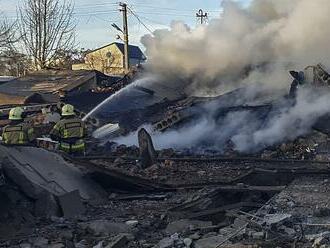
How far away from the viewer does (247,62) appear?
1559cm

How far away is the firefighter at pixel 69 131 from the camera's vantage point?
30.7 ft

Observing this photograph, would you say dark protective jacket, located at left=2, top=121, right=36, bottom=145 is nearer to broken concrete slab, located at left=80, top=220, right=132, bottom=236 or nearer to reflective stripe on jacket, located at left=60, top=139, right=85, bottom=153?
reflective stripe on jacket, located at left=60, top=139, right=85, bottom=153

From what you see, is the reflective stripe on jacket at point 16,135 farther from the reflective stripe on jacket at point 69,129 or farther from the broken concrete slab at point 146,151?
the broken concrete slab at point 146,151

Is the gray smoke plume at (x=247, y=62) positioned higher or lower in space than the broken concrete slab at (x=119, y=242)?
higher

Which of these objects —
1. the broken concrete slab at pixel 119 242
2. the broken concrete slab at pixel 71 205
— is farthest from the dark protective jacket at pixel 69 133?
the broken concrete slab at pixel 119 242

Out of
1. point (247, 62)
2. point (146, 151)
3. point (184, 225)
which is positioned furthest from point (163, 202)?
point (247, 62)

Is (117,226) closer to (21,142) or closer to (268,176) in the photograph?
(268,176)

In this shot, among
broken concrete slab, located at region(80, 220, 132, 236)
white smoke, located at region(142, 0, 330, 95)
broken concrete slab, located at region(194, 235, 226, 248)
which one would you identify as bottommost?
broken concrete slab, located at region(80, 220, 132, 236)

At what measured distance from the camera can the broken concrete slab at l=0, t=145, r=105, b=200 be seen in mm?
7062

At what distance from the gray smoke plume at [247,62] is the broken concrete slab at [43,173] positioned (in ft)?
15.0

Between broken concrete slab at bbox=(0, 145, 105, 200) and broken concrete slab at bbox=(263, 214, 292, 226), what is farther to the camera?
broken concrete slab at bbox=(0, 145, 105, 200)

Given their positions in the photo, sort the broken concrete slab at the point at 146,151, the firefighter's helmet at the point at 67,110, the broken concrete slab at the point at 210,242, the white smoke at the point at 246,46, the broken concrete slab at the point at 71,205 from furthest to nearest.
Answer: the white smoke at the point at 246,46 → the broken concrete slab at the point at 146,151 → the firefighter's helmet at the point at 67,110 → the broken concrete slab at the point at 71,205 → the broken concrete slab at the point at 210,242

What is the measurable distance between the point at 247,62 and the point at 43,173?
9.16 meters

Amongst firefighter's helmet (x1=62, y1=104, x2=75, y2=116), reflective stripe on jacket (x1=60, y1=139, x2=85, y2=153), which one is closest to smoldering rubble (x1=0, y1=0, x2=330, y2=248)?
reflective stripe on jacket (x1=60, y1=139, x2=85, y2=153)
